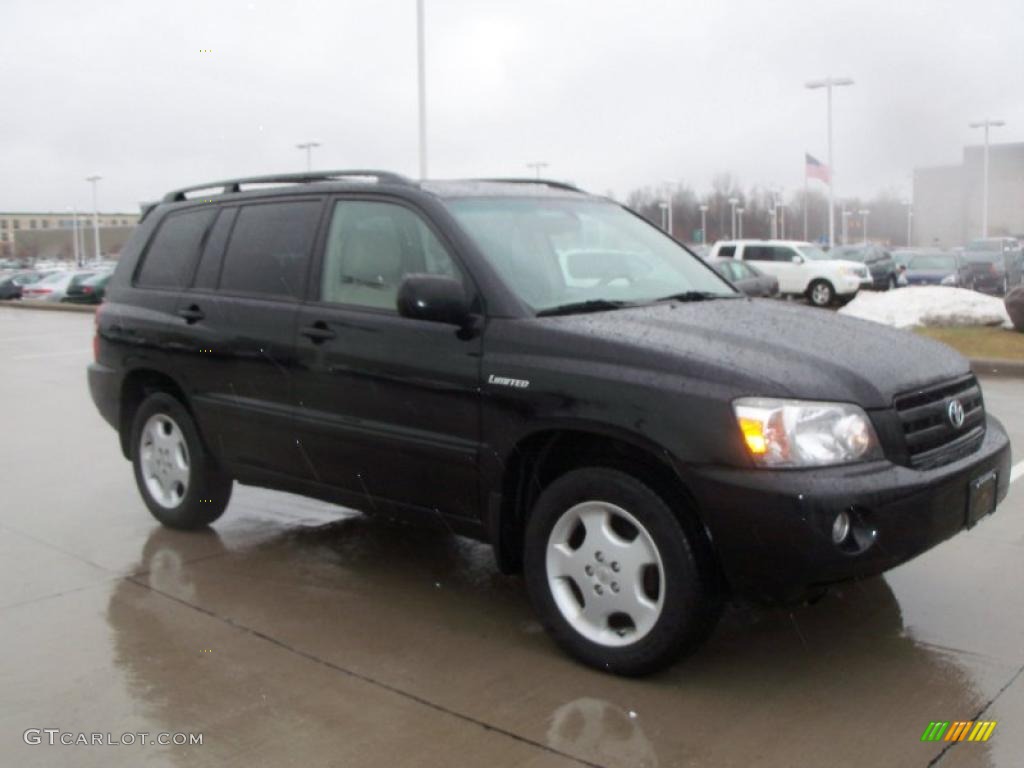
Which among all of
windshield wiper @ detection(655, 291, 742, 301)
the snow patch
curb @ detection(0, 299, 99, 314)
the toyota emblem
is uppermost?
windshield wiper @ detection(655, 291, 742, 301)

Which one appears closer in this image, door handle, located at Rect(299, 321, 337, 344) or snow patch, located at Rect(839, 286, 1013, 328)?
door handle, located at Rect(299, 321, 337, 344)

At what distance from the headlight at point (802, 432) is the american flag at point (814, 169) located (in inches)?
1504

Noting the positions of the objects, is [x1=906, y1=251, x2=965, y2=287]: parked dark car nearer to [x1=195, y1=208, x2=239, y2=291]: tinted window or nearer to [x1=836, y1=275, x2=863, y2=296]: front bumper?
[x1=836, y1=275, x2=863, y2=296]: front bumper

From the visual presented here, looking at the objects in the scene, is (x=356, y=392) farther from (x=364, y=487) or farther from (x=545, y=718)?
(x=545, y=718)

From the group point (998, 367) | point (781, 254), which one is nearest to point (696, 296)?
point (998, 367)

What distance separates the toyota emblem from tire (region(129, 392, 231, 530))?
3.54m

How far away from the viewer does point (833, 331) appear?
14.2ft

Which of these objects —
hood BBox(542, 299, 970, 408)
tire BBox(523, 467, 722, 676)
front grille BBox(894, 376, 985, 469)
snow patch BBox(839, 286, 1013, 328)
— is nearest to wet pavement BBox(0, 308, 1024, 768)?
tire BBox(523, 467, 722, 676)

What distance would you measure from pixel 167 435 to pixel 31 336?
17.0 metres

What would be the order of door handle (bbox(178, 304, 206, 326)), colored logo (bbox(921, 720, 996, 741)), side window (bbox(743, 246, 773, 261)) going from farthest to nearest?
side window (bbox(743, 246, 773, 261)) → door handle (bbox(178, 304, 206, 326)) → colored logo (bbox(921, 720, 996, 741))

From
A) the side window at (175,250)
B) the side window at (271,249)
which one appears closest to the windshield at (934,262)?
the side window at (175,250)

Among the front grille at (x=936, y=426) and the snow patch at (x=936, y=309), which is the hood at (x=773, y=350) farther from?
the snow patch at (x=936, y=309)

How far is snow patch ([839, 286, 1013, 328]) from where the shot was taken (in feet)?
53.4

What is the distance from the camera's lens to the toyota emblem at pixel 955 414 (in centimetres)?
404
